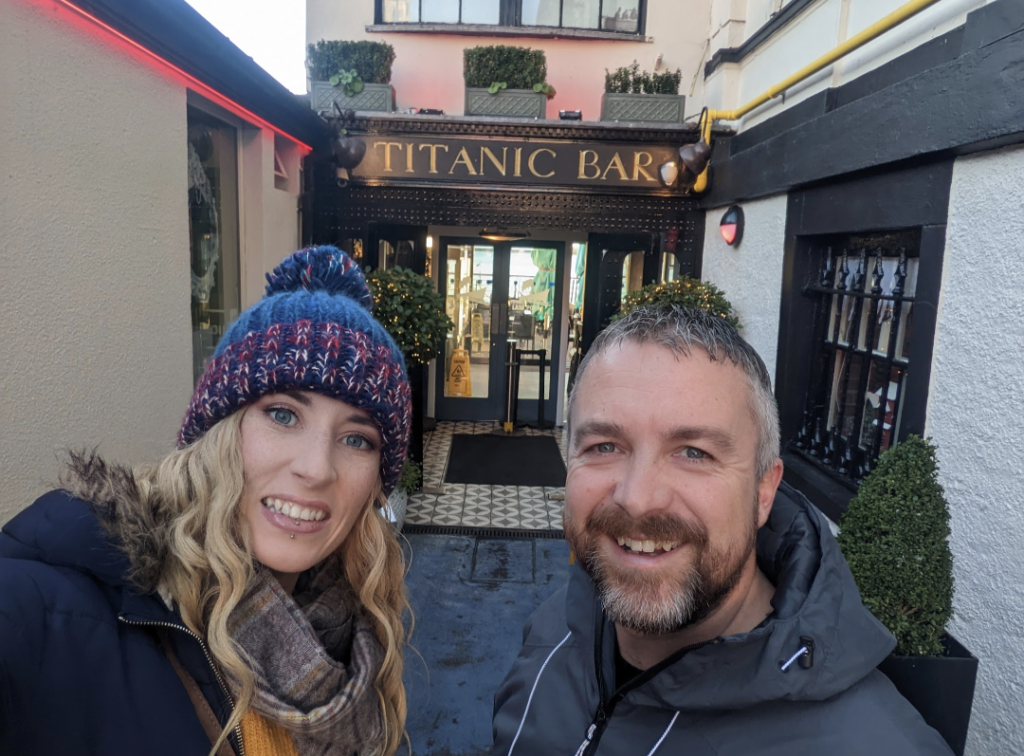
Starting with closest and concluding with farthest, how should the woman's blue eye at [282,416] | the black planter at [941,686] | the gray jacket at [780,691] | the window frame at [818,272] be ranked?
1. the gray jacket at [780,691]
2. the woman's blue eye at [282,416]
3. the black planter at [941,686]
4. the window frame at [818,272]

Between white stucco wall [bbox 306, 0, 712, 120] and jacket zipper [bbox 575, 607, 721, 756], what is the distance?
5.89 metres

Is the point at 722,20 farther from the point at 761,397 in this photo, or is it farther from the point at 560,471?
the point at 761,397

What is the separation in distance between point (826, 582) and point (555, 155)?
5.26 m

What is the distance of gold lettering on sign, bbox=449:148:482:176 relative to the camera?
585 centimetres

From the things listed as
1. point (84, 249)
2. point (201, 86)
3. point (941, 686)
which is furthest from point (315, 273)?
point (201, 86)

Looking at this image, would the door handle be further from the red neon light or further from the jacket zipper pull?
the jacket zipper pull

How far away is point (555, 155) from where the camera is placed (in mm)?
5855

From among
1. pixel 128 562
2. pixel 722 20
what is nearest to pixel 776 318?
pixel 722 20

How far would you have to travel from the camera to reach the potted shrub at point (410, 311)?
5016mm

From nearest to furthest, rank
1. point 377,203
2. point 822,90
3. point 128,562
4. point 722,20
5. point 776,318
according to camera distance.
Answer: point 128,562 < point 822,90 < point 776,318 < point 722,20 < point 377,203

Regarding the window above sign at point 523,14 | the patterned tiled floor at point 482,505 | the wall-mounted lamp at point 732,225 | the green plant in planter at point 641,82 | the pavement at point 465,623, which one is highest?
the window above sign at point 523,14

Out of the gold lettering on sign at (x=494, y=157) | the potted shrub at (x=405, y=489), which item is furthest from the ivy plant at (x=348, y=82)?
the potted shrub at (x=405, y=489)

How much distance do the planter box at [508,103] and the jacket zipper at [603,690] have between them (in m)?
5.37

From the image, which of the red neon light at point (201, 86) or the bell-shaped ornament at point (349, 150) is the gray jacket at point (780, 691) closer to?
the red neon light at point (201, 86)
